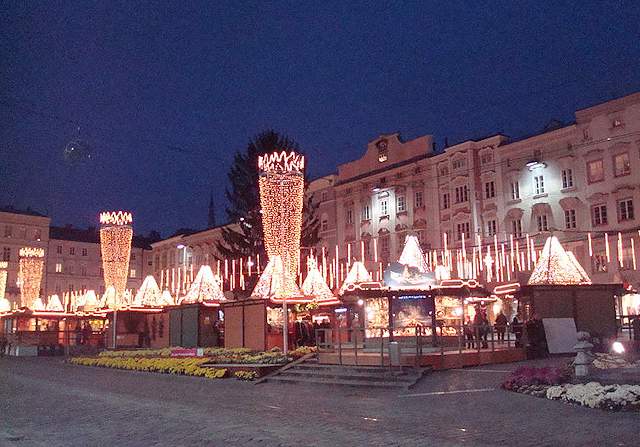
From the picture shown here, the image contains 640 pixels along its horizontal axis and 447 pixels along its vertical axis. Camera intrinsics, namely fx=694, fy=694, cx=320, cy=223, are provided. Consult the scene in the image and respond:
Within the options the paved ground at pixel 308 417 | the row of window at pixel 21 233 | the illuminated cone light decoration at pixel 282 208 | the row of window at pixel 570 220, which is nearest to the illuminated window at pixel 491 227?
the row of window at pixel 570 220

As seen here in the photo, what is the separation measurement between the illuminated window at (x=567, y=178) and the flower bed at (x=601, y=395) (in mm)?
33072

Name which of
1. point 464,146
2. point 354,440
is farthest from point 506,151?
point 354,440

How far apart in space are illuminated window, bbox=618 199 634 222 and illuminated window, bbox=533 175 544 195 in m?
5.76

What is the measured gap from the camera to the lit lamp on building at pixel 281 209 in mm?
28359

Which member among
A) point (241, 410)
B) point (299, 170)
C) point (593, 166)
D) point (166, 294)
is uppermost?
point (593, 166)

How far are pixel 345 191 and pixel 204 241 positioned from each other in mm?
25689

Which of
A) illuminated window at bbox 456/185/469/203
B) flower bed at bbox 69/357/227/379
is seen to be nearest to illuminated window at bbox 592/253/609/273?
illuminated window at bbox 456/185/469/203

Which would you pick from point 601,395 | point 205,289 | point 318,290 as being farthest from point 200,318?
point 601,395

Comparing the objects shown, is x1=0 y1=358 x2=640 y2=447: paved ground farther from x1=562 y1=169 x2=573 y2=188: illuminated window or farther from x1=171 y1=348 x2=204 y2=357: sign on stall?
x1=562 y1=169 x2=573 y2=188: illuminated window

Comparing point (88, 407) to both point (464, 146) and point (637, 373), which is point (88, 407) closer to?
point (637, 373)

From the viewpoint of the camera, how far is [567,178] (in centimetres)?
4644

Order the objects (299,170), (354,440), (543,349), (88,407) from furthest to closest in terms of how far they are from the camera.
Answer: (299,170), (543,349), (88,407), (354,440)

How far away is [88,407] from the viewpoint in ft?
55.3

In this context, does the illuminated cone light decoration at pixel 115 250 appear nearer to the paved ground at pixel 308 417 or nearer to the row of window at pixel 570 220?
the paved ground at pixel 308 417
